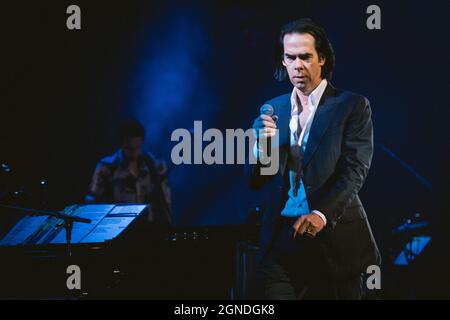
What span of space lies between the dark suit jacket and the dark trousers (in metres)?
0.04

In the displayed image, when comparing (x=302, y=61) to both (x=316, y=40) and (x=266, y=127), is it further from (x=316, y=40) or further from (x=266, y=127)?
(x=266, y=127)

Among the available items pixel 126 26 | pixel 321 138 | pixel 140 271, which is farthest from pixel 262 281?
pixel 126 26

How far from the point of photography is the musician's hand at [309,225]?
103 inches

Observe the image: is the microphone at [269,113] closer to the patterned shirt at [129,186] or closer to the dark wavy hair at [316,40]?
the dark wavy hair at [316,40]

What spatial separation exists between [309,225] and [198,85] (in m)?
4.62

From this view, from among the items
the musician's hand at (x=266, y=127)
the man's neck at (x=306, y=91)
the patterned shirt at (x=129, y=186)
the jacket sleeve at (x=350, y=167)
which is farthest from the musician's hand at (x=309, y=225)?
the patterned shirt at (x=129, y=186)

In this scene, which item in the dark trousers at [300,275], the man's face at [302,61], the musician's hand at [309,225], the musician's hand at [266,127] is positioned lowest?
the dark trousers at [300,275]

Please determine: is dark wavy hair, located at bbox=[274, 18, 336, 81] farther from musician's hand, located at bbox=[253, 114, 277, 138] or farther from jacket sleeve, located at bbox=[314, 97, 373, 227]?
musician's hand, located at bbox=[253, 114, 277, 138]

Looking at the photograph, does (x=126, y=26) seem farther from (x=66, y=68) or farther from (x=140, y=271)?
(x=140, y=271)

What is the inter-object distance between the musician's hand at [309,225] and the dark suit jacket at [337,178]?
0.30 ft

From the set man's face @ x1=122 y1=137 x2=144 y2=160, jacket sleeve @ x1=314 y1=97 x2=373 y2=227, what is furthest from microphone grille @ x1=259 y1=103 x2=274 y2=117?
man's face @ x1=122 y1=137 x2=144 y2=160

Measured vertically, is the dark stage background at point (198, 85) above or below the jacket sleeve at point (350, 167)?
above

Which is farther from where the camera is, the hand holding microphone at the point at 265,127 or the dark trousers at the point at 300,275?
the dark trousers at the point at 300,275

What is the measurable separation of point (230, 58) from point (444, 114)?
2.50m
